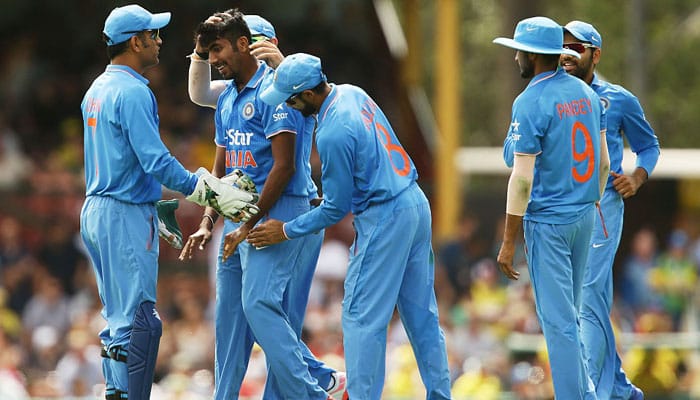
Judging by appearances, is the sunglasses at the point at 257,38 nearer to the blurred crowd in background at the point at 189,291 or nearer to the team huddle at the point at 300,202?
the team huddle at the point at 300,202

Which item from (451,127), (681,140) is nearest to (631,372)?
(451,127)

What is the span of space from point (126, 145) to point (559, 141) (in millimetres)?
2695

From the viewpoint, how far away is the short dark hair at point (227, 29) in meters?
8.16

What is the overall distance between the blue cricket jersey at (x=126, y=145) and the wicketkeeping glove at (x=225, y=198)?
9 centimetres

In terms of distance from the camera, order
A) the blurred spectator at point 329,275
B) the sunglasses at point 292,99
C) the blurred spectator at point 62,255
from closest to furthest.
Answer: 1. the sunglasses at point 292,99
2. the blurred spectator at point 329,275
3. the blurred spectator at point 62,255

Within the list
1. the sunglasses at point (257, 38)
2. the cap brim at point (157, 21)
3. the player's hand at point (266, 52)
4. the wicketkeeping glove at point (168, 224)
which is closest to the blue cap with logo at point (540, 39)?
the player's hand at point (266, 52)

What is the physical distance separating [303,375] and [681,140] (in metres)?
28.8

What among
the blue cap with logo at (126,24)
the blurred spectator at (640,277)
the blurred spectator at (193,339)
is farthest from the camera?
the blurred spectator at (640,277)

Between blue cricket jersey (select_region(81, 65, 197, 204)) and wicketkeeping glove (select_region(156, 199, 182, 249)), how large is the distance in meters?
0.37

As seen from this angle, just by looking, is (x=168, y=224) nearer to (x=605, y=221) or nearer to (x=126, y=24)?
(x=126, y=24)

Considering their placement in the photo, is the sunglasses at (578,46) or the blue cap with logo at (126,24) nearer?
the blue cap with logo at (126,24)

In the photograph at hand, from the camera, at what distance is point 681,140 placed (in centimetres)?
3522

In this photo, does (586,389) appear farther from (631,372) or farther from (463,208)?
(463,208)

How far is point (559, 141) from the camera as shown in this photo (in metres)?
7.93
